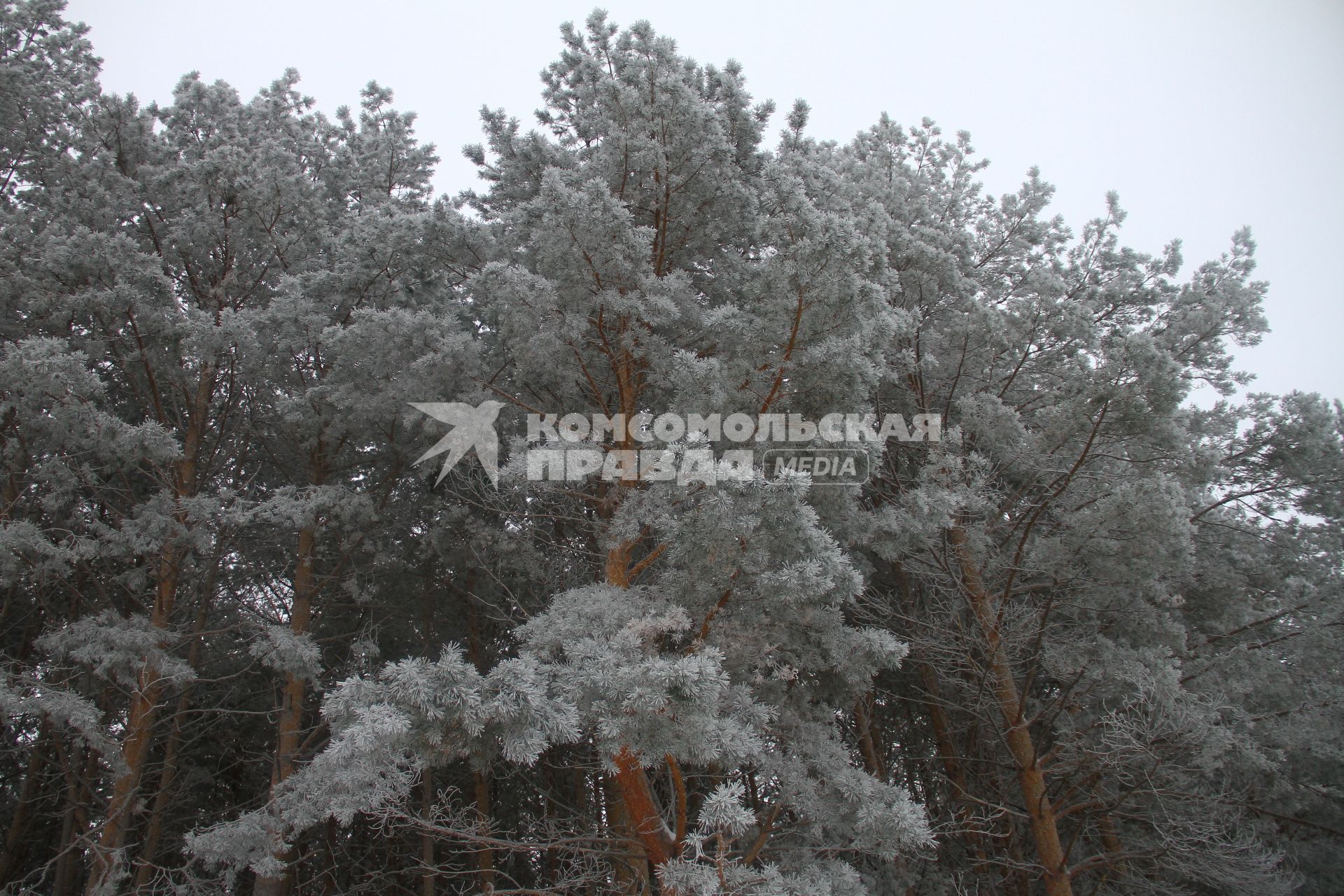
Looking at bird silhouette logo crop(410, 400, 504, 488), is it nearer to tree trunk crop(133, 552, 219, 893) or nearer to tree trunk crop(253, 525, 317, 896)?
tree trunk crop(253, 525, 317, 896)

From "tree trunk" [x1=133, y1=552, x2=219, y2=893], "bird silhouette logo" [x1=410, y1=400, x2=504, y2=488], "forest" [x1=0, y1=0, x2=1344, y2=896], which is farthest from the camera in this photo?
"tree trunk" [x1=133, y1=552, x2=219, y2=893]

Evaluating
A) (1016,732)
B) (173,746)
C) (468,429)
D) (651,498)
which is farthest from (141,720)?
(1016,732)

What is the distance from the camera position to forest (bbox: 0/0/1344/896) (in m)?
5.53

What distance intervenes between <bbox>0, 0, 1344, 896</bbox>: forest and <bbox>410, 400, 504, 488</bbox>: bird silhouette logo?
133 mm

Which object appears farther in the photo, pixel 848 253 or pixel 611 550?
pixel 611 550

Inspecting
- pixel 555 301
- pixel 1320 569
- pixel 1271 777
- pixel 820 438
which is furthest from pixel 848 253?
pixel 1271 777

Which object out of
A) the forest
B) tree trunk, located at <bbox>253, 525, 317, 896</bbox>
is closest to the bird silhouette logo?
the forest

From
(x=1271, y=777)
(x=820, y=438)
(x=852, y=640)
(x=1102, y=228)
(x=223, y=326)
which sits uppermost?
(x=1102, y=228)

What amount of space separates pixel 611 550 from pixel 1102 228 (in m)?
6.81

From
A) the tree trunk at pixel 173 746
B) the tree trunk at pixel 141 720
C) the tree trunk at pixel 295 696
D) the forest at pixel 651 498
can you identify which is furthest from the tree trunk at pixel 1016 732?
the tree trunk at pixel 173 746

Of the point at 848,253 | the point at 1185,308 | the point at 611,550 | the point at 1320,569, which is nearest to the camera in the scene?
the point at 848,253

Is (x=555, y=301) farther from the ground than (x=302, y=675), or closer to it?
farther from the ground

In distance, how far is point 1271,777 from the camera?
364 inches

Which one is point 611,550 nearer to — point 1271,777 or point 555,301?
point 555,301
